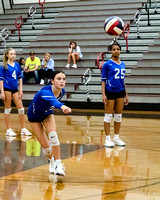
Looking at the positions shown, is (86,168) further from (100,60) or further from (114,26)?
(100,60)

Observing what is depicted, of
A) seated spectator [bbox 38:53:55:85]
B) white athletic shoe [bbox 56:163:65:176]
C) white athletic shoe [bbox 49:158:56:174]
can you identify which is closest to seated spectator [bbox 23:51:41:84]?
seated spectator [bbox 38:53:55:85]

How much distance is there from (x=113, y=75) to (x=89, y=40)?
9.35 metres

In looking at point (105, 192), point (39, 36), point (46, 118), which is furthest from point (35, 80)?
point (105, 192)

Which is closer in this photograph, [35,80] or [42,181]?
[42,181]

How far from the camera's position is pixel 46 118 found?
5.19 m

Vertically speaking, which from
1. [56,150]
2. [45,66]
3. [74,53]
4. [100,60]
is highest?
[74,53]

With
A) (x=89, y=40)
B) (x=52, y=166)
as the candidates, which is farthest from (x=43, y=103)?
(x=89, y=40)

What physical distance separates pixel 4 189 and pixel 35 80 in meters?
10.8

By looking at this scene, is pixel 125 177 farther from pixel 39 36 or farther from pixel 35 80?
pixel 39 36

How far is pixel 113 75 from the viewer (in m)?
7.09

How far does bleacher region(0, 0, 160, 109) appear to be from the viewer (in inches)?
548

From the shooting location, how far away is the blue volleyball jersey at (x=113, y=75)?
7078mm

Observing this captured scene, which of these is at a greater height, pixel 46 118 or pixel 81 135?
pixel 46 118

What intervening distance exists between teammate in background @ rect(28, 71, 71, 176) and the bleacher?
325 inches
